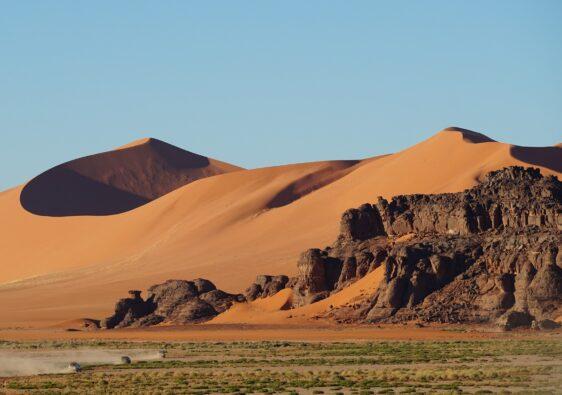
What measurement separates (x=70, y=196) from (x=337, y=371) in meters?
142

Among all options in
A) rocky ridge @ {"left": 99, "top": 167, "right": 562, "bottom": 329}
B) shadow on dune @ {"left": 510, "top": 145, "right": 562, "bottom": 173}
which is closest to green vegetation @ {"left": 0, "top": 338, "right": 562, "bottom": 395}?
rocky ridge @ {"left": 99, "top": 167, "right": 562, "bottom": 329}

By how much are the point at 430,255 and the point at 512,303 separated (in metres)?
5.76

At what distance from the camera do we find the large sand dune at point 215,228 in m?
110

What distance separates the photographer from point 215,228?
433ft

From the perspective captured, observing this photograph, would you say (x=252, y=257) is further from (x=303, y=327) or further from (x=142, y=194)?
(x=142, y=194)

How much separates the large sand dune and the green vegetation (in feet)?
148

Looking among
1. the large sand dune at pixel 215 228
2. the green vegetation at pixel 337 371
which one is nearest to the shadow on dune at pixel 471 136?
the large sand dune at pixel 215 228

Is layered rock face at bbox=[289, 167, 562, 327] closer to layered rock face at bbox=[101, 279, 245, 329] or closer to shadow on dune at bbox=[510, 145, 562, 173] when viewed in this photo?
layered rock face at bbox=[101, 279, 245, 329]

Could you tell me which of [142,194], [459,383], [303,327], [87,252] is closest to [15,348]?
[303,327]

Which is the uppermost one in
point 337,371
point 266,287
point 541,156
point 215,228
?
point 541,156

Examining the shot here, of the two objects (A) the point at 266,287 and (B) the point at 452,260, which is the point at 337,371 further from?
(A) the point at 266,287

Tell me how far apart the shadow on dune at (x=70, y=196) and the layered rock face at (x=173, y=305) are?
8156cm

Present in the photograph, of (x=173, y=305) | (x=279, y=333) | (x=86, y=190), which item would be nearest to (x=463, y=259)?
(x=279, y=333)

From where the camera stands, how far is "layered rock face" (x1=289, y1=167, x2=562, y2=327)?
60.6m
